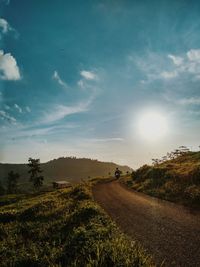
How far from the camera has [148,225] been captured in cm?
1396

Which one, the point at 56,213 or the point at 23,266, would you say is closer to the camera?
the point at 23,266

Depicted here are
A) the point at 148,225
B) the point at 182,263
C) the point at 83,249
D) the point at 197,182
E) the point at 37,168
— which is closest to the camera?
the point at 182,263

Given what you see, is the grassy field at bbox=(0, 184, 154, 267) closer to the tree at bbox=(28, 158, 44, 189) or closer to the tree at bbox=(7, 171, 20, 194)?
the tree at bbox=(28, 158, 44, 189)

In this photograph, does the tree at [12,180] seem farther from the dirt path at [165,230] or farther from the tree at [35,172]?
the dirt path at [165,230]

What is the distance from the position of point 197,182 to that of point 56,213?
43.4 ft

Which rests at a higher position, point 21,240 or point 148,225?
point 148,225

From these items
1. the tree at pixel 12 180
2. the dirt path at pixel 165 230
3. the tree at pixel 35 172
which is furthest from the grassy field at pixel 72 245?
the tree at pixel 12 180

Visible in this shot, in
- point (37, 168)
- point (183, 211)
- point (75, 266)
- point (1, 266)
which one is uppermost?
point (37, 168)

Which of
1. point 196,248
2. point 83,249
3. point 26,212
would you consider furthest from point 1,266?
point 26,212

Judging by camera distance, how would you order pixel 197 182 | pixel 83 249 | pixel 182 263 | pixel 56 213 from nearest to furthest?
pixel 182 263
pixel 83 249
pixel 56 213
pixel 197 182

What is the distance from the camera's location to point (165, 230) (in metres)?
12.6

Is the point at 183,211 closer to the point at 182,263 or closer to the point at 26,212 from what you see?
the point at 182,263

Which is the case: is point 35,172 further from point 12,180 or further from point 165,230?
point 165,230

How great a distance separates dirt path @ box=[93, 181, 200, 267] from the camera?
9.30 meters
